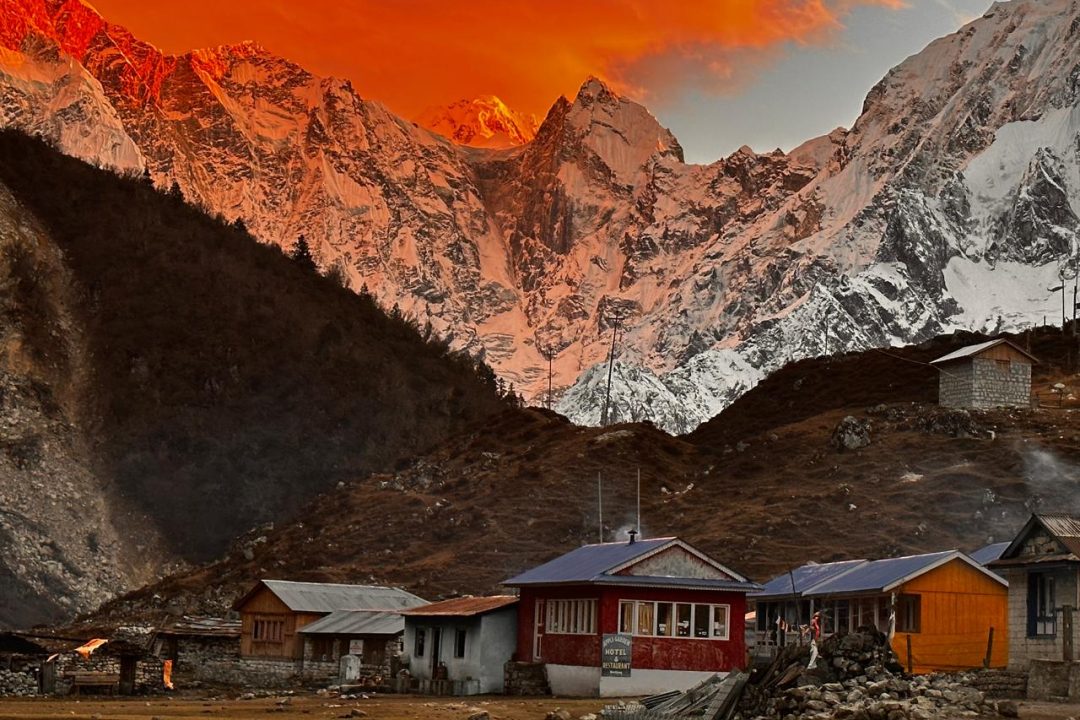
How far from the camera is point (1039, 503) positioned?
8756cm

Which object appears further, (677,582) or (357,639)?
(357,639)

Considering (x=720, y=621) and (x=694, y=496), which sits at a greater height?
(x=694, y=496)

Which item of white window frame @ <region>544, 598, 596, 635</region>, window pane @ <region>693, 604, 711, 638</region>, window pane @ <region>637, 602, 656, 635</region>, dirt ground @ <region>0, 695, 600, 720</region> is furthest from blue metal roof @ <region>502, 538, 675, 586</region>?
dirt ground @ <region>0, 695, 600, 720</region>

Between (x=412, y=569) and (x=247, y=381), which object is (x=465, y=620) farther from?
(x=247, y=381)

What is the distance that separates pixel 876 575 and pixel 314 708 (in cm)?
1978

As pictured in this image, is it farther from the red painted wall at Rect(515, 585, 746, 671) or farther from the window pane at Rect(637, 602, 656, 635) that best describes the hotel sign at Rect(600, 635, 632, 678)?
the window pane at Rect(637, 602, 656, 635)

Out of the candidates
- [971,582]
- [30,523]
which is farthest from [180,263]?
[971,582]

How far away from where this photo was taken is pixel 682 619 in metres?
51.2

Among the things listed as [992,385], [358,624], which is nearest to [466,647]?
[358,624]

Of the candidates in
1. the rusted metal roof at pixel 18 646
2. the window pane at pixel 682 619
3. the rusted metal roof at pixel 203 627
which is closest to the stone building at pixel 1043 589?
the window pane at pixel 682 619

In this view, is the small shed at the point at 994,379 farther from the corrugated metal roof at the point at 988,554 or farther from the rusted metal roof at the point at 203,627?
the rusted metal roof at the point at 203,627

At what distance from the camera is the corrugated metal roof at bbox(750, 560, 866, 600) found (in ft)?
191

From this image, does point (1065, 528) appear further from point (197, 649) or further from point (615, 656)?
point (197, 649)

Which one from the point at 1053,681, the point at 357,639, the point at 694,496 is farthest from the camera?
the point at 694,496
